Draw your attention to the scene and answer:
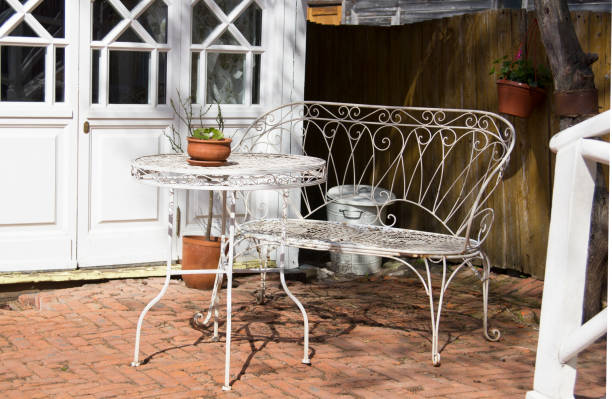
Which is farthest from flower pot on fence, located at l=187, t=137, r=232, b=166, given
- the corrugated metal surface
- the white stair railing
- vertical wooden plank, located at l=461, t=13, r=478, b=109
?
the corrugated metal surface

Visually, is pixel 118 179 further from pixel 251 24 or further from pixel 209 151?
pixel 209 151

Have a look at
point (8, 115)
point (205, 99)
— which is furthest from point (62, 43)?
point (205, 99)

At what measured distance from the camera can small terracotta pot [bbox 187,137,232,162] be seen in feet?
13.8

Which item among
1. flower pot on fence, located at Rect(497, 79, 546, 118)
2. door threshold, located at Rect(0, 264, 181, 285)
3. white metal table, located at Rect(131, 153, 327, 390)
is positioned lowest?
door threshold, located at Rect(0, 264, 181, 285)

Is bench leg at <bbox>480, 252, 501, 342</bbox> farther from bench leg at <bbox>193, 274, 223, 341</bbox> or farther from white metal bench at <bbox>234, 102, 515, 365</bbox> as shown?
bench leg at <bbox>193, 274, 223, 341</bbox>

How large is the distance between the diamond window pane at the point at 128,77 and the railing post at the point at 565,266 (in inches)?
161

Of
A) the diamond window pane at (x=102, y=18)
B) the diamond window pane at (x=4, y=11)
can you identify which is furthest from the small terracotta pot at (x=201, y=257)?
the diamond window pane at (x=4, y=11)

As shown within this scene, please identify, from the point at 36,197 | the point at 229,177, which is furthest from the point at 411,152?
the point at 229,177

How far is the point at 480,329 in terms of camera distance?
16.8 ft

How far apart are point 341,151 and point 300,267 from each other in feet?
8.19

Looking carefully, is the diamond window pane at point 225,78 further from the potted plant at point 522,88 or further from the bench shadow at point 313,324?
the potted plant at point 522,88

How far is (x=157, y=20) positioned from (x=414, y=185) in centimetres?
275

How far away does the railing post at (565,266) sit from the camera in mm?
2209

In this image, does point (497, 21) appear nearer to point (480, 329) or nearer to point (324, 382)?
point (480, 329)
